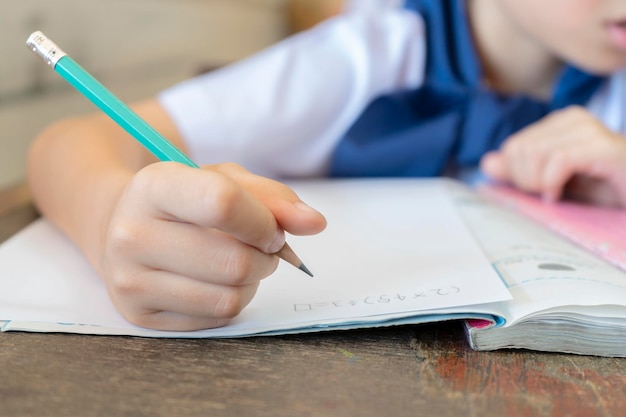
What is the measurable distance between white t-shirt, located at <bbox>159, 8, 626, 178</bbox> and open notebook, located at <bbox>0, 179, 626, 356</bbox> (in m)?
0.20

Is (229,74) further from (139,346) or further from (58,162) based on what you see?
(139,346)

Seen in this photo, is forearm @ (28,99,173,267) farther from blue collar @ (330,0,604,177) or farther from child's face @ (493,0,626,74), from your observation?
child's face @ (493,0,626,74)

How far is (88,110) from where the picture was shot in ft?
2.58

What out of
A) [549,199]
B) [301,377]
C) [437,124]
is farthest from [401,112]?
[301,377]

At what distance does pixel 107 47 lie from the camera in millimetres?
805

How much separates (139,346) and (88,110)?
0.55 m

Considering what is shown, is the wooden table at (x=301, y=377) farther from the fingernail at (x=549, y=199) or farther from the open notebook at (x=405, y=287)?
the fingernail at (x=549, y=199)

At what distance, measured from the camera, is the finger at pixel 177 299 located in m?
0.30

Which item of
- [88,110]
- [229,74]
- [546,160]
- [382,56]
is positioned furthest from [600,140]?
[88,110]

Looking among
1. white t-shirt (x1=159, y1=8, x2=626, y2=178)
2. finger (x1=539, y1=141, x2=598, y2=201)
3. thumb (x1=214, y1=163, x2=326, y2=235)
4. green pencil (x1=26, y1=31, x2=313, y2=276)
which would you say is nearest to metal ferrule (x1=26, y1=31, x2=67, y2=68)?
green pencil (x1=26, y1=31, x2=313, y2=276)

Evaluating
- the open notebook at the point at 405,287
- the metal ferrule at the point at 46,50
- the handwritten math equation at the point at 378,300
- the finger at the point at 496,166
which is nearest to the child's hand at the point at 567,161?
the finger at the point at 496,166

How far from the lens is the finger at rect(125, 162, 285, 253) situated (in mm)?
265

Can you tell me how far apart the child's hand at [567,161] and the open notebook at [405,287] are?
0.38 feet

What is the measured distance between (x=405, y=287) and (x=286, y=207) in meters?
0.09
